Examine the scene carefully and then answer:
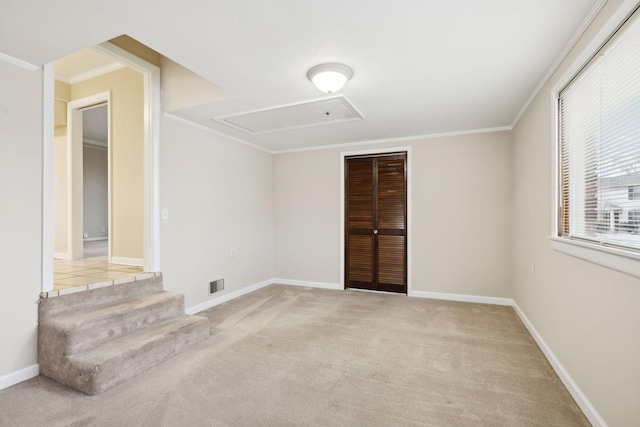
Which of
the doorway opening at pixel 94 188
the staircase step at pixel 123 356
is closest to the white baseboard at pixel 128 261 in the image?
the staircase step at pixel 123 356

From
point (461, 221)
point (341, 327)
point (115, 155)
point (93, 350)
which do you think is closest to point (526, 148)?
point (461, 221)

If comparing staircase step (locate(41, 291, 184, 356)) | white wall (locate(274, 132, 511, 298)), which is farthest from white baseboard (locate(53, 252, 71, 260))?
white wall (locate(274, 132, 511, 298))

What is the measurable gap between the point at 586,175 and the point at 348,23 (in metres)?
1.82

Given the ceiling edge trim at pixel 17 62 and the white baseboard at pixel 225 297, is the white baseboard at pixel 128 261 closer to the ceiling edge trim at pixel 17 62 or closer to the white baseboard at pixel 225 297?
the white baseboard at pixel 225 297

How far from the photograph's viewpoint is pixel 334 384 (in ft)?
7.25

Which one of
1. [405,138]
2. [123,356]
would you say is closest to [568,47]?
[405,138]

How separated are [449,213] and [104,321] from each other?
13.5ft

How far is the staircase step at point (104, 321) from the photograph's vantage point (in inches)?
88.2

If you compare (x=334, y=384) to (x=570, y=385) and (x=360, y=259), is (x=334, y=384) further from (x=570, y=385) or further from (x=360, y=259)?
(x=360, y=259)

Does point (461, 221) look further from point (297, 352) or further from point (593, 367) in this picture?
point (297, 352)

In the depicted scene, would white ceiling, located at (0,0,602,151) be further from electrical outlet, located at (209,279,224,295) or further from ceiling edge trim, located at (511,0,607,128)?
electrical outlet, located at (209,279,224,295)

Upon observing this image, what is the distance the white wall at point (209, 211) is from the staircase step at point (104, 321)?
0.53 metres

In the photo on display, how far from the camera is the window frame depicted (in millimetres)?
1461

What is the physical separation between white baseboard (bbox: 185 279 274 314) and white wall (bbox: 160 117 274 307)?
0.16ft
